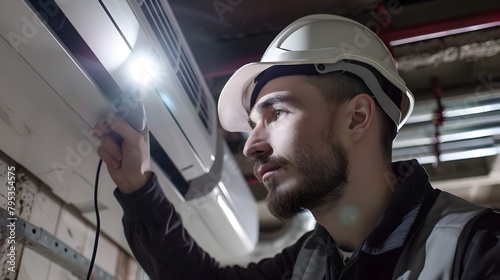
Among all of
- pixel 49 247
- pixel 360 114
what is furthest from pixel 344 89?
pixel 49 247

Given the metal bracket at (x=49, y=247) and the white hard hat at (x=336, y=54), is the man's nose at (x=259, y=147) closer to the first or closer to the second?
the white hard hat at (x=336, y=54)

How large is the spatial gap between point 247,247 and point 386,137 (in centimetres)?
80

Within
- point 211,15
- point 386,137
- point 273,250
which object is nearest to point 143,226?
point 386,137

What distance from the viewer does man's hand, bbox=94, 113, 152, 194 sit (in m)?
1.10

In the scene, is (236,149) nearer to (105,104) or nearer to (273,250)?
(273,250)

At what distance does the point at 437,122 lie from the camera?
1731mm

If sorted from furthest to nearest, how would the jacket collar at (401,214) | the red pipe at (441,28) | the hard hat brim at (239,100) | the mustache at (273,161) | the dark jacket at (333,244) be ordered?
1. the red pipe at (441,28)
2. the hard hat brim at (239,100)
3. the mustache at (273,161)
4. the jacket collar at (401,214)
5. the dark jacket at (333,244)

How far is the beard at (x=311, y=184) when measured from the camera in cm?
106

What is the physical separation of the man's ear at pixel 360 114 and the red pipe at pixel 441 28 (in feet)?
→ 1.40

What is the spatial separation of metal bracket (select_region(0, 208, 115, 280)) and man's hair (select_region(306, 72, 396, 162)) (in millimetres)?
710

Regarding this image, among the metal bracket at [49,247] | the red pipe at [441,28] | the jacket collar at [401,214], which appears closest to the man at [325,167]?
the jacket collar at [401,214]

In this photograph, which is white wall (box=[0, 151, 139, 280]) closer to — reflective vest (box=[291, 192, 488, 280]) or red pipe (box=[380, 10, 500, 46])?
reflective vest (box=[291, 192, 488, 280])

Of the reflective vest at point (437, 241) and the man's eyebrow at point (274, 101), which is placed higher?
the man's eyebrow at point (274, 101)

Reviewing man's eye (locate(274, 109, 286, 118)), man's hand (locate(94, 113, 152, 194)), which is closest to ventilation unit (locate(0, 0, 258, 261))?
man's hand (locate(94, 113, 152, 194))
